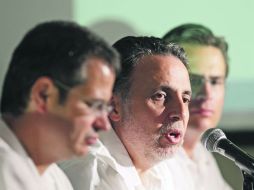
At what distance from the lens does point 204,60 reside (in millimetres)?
1218

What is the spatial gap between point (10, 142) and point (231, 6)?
2.64 feet

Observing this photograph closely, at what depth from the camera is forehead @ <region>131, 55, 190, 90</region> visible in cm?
90

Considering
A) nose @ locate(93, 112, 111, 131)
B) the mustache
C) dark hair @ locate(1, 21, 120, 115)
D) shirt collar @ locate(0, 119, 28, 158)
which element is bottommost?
the mustache

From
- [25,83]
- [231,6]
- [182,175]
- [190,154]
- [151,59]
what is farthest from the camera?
[231,6]

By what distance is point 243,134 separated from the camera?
4.74 feet

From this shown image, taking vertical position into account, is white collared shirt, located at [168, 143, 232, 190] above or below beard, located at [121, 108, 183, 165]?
below

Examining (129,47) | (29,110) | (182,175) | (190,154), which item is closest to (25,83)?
(29,110)

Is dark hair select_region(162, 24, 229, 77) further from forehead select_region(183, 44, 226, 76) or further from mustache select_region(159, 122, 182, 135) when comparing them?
mustache select_region(159, 122, 182, 135)

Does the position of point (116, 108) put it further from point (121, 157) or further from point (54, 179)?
point (54, 179)

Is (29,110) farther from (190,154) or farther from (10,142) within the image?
(190,154)

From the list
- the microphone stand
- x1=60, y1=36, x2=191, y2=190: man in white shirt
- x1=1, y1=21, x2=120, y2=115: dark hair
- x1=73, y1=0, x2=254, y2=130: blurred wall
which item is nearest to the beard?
x1=60, y1=36, x2=191, y2=190: man in white shirt

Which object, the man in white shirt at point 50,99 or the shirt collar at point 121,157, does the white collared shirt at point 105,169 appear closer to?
the shirt collar at point 121,157

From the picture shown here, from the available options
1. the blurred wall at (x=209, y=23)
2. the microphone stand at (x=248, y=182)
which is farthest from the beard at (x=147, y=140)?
the blurred wall at (x=209, y=23)

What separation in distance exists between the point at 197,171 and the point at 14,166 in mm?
615
